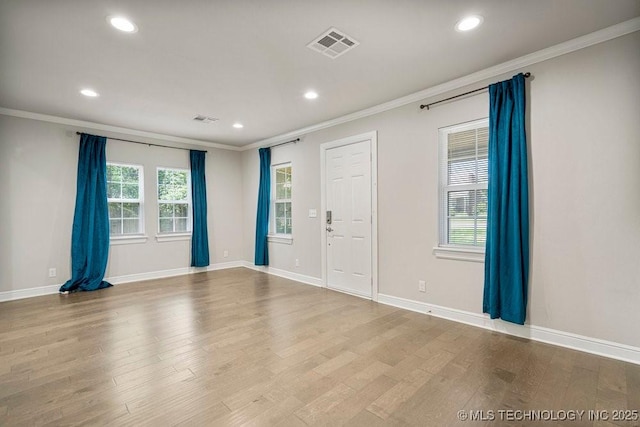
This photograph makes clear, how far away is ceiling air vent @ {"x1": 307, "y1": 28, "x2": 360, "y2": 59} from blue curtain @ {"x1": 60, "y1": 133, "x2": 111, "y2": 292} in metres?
4.36

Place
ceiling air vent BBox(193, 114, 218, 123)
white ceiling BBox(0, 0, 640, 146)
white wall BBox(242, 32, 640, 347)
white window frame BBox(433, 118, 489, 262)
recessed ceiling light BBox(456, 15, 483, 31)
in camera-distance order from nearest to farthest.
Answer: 1. white ceiling BBox(0, 0, 640, 146)
2. recessed ceiling light BBox(456, 15, 483, 31)
3. white wall BBox(242, 32, 640, 347)
4. white window frame BBox(433, 118, 489, 262)
5. ceiling air vent BBox(193, 114, 218, 123)

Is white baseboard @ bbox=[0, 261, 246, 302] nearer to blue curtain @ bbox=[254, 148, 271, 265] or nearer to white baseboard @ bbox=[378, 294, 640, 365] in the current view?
blue curtain @ bbox=[254, 148, 271, 265]

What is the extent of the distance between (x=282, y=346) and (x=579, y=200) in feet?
9.91

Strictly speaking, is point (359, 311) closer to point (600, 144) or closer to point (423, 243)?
point (423, 243)

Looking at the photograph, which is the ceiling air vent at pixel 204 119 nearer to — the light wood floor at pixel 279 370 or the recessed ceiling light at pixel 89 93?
the recessed ceiling light at pixel 89 93

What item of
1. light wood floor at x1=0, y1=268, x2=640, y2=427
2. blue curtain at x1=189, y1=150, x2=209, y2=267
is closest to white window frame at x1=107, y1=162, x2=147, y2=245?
blue curtain at x1=189, y1=150, x2=209, y2=267

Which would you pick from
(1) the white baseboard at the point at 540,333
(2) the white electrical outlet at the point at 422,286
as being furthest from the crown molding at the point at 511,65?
(1) the white baseboard at the point at 540,333

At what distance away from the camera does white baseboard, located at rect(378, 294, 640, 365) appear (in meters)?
2.46

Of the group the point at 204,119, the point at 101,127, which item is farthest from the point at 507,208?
the point at 101,127

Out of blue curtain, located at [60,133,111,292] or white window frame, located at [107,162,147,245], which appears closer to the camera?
blue curtain, located at [60,133,111,292]

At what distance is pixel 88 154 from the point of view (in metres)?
4.88

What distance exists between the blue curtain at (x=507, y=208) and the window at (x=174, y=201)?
554 cm

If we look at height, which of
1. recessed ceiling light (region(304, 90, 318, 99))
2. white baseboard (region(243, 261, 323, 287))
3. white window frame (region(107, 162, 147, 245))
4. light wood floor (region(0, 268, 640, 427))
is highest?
recessed ceiling light (region(304, 90, 318, 99))

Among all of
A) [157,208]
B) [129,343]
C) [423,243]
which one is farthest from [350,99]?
[157,208]
